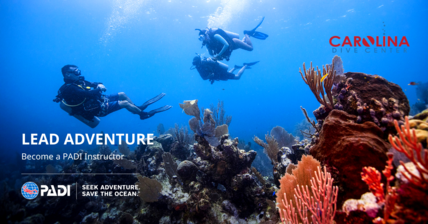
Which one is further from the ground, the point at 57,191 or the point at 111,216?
the point at 57,191

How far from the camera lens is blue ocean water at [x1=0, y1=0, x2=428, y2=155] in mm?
28359

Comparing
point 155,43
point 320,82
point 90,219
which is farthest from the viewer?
point 155,43

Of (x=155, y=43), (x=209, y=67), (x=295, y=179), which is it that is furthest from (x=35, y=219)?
(x=155, y=43)

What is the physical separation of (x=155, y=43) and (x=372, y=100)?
174ft

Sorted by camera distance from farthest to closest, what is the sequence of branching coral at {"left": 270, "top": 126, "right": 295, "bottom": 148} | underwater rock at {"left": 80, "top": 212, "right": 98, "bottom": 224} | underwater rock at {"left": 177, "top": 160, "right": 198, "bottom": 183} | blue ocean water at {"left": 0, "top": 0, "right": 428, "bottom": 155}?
blue ocean water at {"left": 0, "top": 0, "right": 428, "bottom": 155} → branching coral at {"left": 270, "top": 126, "right": 295, "bottom": 148} → underwater rock at {"left": 80, "top": 212, "right": 98, "bottom": 224} → underwater rock at {"left": 177, "top": 160, "right": 198, "bottom": 183}

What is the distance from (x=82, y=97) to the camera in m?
7.23

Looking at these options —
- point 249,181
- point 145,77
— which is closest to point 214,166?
point 249,181

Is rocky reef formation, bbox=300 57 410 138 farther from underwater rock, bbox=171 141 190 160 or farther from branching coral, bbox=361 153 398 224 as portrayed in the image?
underwater rock, bbox=171 141 190 160

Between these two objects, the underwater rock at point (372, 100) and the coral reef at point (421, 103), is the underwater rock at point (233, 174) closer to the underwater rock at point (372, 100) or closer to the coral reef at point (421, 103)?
the underwater rock at point (372, 100)

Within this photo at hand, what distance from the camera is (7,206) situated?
184 inches

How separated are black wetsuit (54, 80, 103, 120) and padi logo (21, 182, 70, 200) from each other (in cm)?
331

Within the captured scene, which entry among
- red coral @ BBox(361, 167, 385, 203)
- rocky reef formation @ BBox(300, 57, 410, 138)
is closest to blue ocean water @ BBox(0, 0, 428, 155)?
rocky reef formation @ BBox(300, 57, 410, 138)

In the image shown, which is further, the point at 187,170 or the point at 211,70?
the point at 211,70

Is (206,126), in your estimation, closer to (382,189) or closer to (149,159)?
(149,159)
